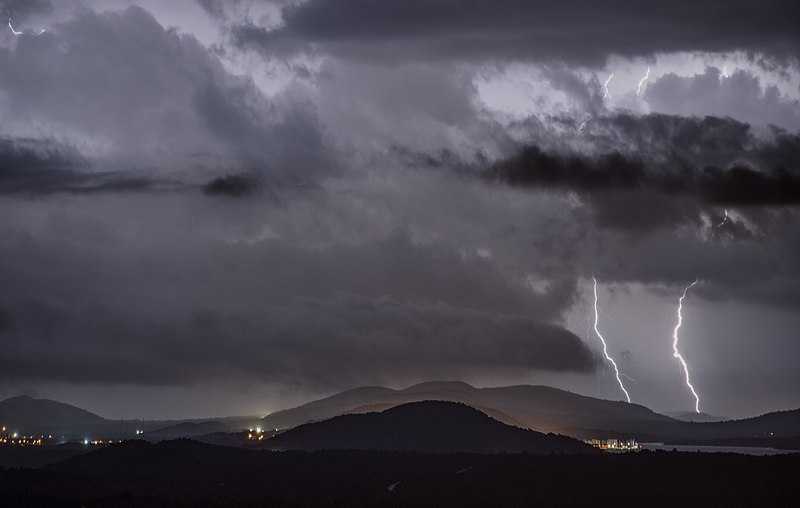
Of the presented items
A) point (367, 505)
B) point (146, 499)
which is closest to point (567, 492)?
point (367, 505)

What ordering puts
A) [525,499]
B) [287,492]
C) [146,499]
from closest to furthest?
1. [525,499]
2. [146,499]
3. [287,492]

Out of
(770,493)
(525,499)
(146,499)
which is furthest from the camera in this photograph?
(146,499)

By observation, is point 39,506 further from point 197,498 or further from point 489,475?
point 489,475

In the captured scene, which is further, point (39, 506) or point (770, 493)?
point (39, 506)

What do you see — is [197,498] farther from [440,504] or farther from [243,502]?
[440,504]

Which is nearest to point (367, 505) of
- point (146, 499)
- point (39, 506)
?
point (146, 499)

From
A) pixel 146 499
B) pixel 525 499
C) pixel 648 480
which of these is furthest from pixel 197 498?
pixel 648 480

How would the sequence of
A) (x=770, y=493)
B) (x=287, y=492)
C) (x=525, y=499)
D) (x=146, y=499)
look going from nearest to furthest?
(x=770, y=493)
(x=525, y=499)
(x=146, y=499)
(x=287, y=492)

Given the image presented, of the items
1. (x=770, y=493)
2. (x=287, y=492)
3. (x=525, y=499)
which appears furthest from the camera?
(x=287, y=492)

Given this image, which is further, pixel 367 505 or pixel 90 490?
pixel 90 490
